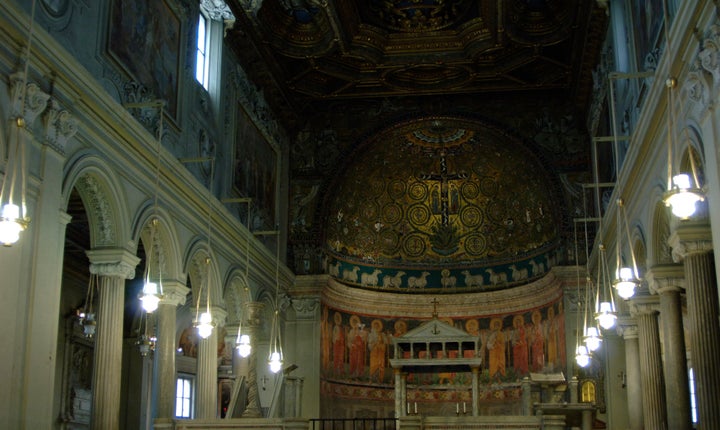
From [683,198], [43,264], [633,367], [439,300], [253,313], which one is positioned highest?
[439,300]

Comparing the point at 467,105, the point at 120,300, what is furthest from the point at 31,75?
the point at 467,105

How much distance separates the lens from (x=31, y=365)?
42.2ft

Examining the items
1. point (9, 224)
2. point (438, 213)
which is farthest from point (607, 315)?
point (438, 213)

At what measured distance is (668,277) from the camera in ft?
55.6

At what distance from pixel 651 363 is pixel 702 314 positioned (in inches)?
198

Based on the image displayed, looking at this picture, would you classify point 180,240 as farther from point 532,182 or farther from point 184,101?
point 532,182

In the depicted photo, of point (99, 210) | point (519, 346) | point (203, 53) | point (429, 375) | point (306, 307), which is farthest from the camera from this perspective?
point (429, 375)

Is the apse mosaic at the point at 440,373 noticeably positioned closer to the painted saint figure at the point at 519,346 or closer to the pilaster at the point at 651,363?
the painted saint figure at the point at 519,346

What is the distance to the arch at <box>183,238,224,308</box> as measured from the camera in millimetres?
20234

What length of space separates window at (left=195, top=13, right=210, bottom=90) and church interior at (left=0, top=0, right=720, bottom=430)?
0.06m

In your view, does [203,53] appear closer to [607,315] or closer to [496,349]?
[607,315]

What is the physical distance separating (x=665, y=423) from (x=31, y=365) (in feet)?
42.9

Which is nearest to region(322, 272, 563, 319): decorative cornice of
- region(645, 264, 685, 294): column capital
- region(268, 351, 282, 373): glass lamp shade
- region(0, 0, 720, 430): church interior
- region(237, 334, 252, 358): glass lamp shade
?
region(0, 0, 720, 430): church interior

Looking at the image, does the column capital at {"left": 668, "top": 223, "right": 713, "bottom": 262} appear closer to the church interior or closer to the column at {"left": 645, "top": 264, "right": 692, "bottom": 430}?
the church interior
